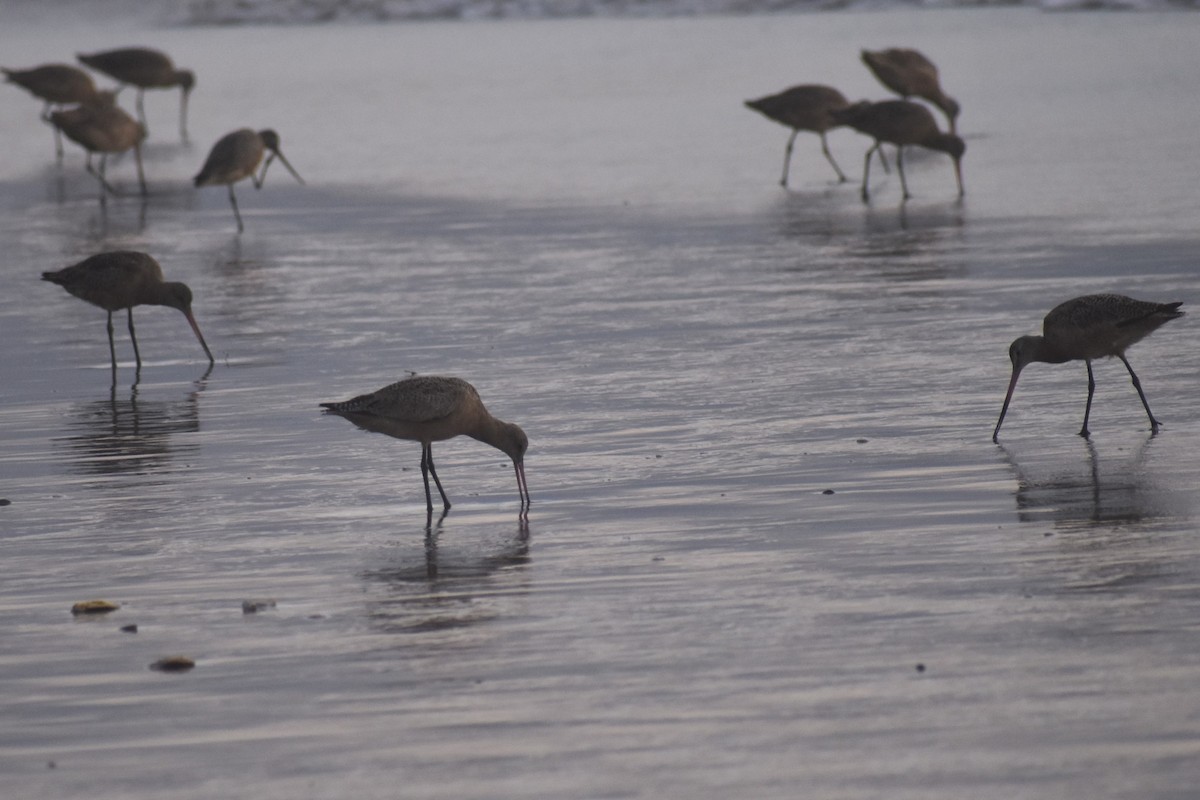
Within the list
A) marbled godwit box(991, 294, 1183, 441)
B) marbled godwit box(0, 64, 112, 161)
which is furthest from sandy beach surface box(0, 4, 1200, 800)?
marbled godwit box(0, 64, 112, 161)

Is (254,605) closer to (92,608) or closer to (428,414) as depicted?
(92,608)

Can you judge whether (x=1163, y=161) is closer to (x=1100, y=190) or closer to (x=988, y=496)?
(x=1100, y=190)

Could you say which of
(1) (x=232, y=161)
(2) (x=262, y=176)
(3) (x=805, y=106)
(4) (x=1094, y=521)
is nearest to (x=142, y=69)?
(2) (x=262, y=176)

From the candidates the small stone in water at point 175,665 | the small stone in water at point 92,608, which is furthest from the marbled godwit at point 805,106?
the small stone in water at point 175,665

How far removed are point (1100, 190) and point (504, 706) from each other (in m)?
13.5

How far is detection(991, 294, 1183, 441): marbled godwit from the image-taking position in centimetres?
858

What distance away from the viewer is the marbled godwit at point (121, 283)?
37.4ft

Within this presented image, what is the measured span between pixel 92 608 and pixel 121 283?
5326mm

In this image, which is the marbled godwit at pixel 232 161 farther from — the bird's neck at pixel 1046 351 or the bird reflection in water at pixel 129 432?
the bird's neck at pixel 1046 351

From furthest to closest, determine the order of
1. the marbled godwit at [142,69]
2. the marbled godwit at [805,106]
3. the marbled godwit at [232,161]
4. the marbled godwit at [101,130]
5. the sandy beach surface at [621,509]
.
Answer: the marbled godwit at [142,69] → the marbled godwit at [101,130] → the marbled godwit at [805,106] → the marbled godwit at [232,161] → the sandy beach surface at [621,509]

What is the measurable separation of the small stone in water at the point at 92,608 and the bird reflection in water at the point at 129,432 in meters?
2.18

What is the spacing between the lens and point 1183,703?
519 centimetres

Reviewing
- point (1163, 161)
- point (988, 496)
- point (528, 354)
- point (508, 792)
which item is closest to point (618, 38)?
point (1163, 161)

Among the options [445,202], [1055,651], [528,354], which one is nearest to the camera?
[1055,651]
